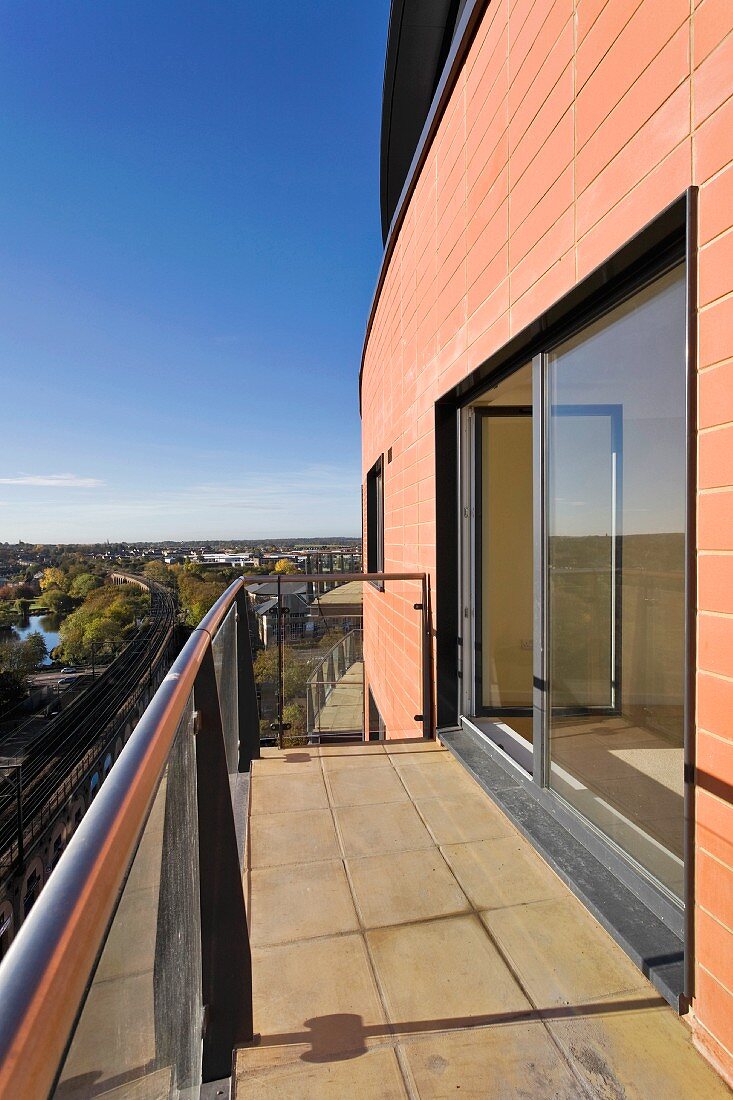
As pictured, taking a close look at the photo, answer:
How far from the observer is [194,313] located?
25844 mm

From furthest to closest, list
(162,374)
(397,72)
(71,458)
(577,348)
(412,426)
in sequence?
(71,458), (162,374), (397,72), (412,426), (577,348)

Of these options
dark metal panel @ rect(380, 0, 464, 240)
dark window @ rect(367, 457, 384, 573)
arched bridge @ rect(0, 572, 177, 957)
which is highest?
dark metal panel @ rect(380, 0, 464, 240)

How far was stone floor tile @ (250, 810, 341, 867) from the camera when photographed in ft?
7.85

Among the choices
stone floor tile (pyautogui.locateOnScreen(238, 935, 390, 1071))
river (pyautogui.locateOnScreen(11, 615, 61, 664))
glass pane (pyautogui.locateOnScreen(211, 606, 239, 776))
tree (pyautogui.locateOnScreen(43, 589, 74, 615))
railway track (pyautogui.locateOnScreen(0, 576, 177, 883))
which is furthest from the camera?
tree (pyautogui.locateOnScreen(43, 589, 74, 615))

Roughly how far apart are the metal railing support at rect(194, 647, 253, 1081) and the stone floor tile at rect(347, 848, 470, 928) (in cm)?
66

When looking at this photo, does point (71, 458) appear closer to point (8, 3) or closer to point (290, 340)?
point (290, 340)

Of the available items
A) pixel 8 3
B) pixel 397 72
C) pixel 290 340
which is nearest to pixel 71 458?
pixel 290 340

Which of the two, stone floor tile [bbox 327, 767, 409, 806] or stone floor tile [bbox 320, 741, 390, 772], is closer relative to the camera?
stone floor tile [bbox 327, 767, 409, 806]

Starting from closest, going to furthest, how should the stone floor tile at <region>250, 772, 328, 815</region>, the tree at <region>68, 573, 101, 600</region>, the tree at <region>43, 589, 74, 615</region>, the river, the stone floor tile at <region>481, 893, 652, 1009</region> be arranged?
1. the stone floor tile at <region>481, 893, 652, 1009</region>
2. the stone floor tile at <region>250, 772, 328, 815</region>
3. the river
4. the tree at <region>68, 573, 101, 600</region>
5. the tree at <region>43, 589, 74, 615</region>

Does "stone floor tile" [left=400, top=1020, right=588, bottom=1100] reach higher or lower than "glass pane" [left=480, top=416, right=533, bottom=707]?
lower

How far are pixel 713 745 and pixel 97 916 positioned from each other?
55.1 inches

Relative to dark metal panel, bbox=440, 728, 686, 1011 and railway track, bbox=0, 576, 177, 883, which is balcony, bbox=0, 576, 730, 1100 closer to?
dark metal panel, bbox=440, 728, 686, 1011

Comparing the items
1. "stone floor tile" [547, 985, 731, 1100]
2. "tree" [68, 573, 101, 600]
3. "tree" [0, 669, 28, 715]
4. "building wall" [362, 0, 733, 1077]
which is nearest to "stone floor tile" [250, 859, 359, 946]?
"stone floor tile" [547, 985, 731, 1100]

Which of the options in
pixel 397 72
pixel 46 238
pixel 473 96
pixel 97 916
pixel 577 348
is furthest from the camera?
pixel 46 238
